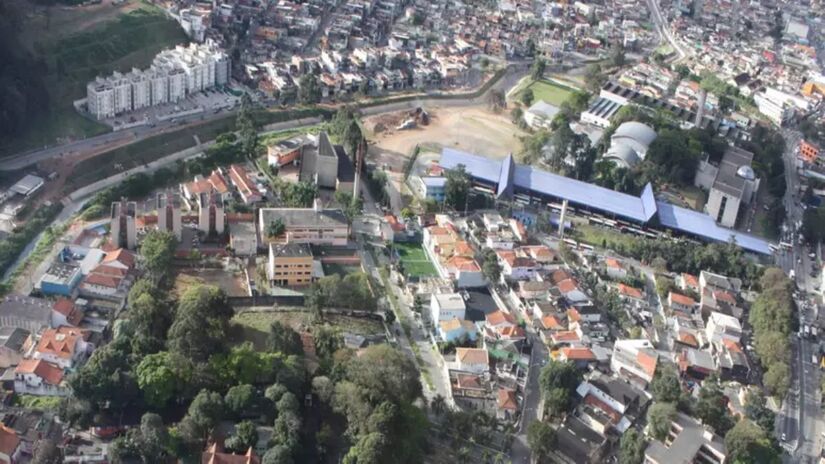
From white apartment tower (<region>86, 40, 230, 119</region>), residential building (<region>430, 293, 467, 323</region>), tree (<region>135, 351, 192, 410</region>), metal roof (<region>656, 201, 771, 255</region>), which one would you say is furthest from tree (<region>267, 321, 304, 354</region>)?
white apartment tower (<region>86, 40, 230, 119</region>)

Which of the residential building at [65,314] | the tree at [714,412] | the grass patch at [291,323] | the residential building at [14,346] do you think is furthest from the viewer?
the grass patch at [291,323]

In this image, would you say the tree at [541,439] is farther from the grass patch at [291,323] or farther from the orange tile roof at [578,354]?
the grass patch at [291,323]

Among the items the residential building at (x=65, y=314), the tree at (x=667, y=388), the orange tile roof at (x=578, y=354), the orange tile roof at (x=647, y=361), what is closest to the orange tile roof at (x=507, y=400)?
the orange tile roof at (x=578, y=354)

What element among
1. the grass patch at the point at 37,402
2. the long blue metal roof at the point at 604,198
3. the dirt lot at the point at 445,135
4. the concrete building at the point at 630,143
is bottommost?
the dirt lot at the point at 445,135

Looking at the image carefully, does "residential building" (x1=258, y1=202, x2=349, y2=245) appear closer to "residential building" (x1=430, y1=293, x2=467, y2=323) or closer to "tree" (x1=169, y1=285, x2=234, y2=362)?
"residential building" (x1=430, y1=293, x2=467, y2=323)

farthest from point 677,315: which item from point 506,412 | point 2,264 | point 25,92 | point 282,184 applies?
point 25,92

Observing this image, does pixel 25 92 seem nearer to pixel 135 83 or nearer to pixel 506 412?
pixel 135 83
